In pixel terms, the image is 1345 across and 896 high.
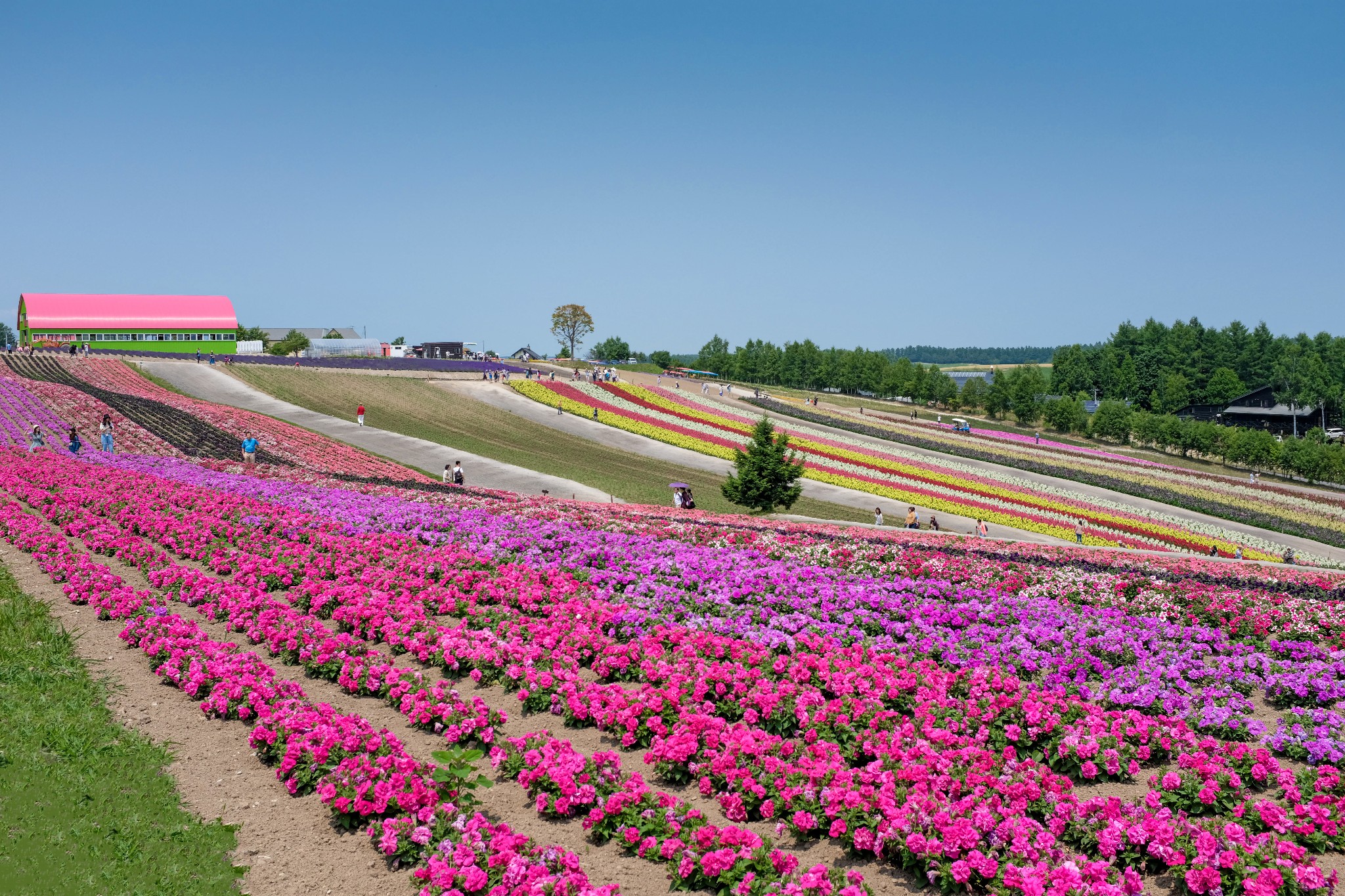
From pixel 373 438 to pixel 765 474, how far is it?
74.5ft

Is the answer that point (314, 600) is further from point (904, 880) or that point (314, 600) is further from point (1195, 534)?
point (1195, 534)

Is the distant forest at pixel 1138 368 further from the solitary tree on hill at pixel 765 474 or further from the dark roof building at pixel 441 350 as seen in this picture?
the solitary tree on hill at pixel 765 474

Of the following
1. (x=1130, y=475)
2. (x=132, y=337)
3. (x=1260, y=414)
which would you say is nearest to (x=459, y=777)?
(x=1130, y=475)

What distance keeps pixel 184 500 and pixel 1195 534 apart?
39776 mm

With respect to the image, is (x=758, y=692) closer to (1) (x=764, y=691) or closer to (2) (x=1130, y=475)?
(1) (x=764, y=691)

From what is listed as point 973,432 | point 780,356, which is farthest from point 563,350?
point 973,432

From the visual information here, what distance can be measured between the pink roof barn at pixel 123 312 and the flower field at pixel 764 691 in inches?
3161

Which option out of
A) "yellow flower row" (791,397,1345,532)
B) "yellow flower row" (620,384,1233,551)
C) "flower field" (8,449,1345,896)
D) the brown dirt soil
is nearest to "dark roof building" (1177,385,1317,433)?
"yellow flower row" (791,397,1345,532)

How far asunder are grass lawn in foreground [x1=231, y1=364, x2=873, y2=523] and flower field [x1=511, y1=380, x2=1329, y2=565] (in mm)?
4183

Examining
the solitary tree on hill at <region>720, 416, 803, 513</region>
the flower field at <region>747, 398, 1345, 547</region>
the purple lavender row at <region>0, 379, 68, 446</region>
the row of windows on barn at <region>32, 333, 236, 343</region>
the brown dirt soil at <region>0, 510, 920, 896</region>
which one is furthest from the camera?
the row of windows on barn at <region>32, 333, 236, 343</region>

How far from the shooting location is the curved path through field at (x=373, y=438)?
36.7 meters

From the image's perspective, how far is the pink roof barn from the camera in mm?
86812

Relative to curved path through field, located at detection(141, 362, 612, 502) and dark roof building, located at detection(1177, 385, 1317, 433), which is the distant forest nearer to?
dark roof building, located at detection(1177, 385, 1317, 433)

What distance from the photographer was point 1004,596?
14.1 metres
